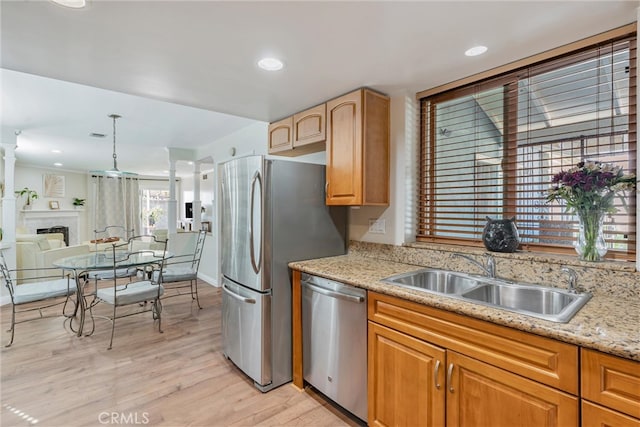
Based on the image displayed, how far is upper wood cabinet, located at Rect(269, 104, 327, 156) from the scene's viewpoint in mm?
2557

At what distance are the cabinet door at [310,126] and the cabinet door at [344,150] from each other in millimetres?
80

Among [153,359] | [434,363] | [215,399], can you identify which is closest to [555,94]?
[434,363]

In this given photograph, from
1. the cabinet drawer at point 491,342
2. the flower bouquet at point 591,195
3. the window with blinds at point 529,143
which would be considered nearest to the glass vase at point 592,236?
the flower bouquet at point 591,195

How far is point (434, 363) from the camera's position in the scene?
143 centimetres

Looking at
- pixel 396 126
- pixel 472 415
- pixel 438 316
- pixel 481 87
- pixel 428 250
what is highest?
pixel 481 87

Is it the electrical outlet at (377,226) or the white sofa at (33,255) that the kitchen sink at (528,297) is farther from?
the white sofa at (33,255)

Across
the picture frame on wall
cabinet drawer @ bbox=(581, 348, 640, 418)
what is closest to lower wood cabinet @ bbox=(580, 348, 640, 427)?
cabinet drawer @ bbox=(581, 348, 640, 418)

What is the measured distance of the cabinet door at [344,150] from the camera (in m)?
2.23

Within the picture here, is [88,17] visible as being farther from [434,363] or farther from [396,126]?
[434,363]

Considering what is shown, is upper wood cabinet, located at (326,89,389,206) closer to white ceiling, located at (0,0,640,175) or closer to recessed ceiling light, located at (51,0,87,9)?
white ceiling, located at (0,0,640,175)

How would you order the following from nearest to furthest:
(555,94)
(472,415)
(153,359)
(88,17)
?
(472,415) < (88,17) < (555,94) < (153,359)

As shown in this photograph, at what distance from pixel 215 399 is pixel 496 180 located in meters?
2.39

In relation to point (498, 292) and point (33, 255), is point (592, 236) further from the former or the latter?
point (33, 255)

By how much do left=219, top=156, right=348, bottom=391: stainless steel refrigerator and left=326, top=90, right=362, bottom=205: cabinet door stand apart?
146 millimetres
